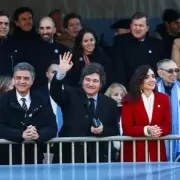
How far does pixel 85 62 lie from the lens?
12070mm

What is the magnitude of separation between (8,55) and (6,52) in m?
0.04

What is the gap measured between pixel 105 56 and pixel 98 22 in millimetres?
2304

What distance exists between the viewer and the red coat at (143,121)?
1050 cm

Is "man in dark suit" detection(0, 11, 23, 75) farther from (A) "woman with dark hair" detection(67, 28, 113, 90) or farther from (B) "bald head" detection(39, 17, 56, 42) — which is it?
(A) "woman with dark hair" detection(67, 28, 113, 90)

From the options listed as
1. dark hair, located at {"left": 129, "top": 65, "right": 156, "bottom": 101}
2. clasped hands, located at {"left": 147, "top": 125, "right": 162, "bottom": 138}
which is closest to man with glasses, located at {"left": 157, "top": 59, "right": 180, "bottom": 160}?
dark hair, located at {"left": 129, "top": 65, "right": 156, "bottom": 101}

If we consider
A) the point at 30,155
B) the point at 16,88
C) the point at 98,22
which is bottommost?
the point at 30,155

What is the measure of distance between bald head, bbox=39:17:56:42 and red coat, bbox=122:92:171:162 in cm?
191

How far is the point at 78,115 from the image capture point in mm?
10586

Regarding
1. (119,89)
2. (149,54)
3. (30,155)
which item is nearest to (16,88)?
(30,155)

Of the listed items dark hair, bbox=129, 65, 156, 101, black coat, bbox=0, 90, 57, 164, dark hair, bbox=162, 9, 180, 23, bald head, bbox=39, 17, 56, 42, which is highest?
dark hair, bbox=162, 9, 180, 23

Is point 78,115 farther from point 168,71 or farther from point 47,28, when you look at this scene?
point 47,28

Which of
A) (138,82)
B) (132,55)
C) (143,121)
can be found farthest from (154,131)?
(132,55)

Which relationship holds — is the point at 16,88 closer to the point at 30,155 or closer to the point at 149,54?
the point at 30,155

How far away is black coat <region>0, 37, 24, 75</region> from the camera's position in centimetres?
1205
